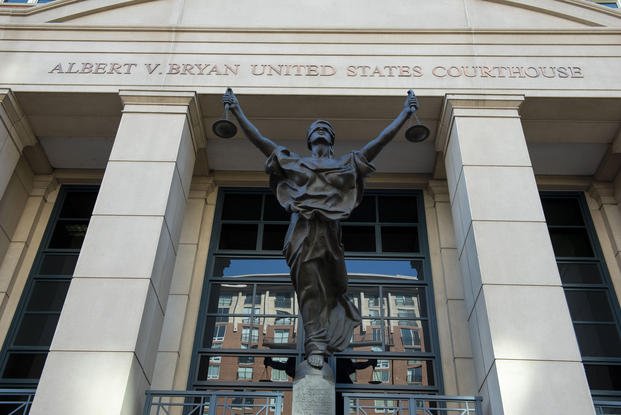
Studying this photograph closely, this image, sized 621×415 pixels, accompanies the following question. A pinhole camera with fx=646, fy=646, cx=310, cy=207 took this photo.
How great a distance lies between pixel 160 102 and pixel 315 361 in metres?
5.72

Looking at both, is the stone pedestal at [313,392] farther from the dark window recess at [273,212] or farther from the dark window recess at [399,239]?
the dark window recess at [273,212]

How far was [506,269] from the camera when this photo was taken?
9.70 m

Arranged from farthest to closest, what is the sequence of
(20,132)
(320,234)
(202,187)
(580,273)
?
1. (202,187)
2. (580,273)
3. (20,132)
4. (320,234)

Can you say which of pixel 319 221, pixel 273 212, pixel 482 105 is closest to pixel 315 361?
pixel 319 221

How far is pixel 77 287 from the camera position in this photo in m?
9.48

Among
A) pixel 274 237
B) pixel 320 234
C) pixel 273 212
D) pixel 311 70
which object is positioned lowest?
pixel 320 234

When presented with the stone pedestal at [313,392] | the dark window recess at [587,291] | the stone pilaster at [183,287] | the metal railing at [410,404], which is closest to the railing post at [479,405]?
the metal railing at [410,404]

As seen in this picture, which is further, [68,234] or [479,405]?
[68,234]

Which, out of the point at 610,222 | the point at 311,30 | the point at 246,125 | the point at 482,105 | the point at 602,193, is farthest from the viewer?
the point at 602,193

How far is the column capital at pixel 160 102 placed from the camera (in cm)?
1170

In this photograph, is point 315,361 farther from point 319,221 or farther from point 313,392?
point 319,221

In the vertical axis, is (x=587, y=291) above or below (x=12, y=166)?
below

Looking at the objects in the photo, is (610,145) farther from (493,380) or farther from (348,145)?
(493,380)

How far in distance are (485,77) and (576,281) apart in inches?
175
